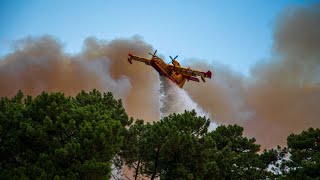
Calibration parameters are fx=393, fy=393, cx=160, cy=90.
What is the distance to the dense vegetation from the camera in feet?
89.4

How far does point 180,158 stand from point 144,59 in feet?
109

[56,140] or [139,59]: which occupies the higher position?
[139,59]

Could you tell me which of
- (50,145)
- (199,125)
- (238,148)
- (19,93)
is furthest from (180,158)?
(19,93)

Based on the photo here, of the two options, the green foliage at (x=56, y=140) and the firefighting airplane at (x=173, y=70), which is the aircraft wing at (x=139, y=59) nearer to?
the firefighting airplane at (x=173, y=70)

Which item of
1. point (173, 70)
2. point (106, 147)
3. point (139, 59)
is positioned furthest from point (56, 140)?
point (139, 59)

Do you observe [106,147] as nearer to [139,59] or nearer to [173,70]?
[173,70]

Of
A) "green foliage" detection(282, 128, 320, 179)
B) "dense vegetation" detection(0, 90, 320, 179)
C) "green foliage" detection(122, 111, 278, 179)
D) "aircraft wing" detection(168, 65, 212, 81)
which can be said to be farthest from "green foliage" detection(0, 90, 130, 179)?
"aircraft wing" detection(168, 65, 212, 81)

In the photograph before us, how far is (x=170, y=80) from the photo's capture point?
206 ft

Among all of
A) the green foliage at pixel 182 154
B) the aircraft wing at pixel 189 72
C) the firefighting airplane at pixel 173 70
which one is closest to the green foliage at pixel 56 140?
the green foliage at pixel 182 154

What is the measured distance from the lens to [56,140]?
29.7 meters

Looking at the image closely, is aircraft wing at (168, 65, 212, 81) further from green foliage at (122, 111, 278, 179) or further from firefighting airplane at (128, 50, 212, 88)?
green foliage at (122, 111, 278, 179)

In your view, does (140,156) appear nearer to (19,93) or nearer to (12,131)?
(12,131)

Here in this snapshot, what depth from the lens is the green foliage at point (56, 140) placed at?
2677 cm

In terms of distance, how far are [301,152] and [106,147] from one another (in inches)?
789
